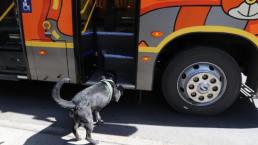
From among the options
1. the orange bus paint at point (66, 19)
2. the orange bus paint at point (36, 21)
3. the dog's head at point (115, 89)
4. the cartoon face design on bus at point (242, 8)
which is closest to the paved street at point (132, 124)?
the dog's head at point (115, 89)

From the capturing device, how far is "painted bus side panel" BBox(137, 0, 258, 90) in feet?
12.1

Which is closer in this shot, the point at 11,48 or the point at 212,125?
the point at 212,125

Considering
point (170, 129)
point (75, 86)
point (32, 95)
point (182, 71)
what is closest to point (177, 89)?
point (182, 71)

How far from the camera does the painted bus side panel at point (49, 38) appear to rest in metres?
4.18

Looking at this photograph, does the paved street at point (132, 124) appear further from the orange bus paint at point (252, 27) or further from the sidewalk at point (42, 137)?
the orange bus paint at point (252, 27)

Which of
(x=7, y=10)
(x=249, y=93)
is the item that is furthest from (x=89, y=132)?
(x=7, y=10)

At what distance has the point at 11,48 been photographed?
495 cm

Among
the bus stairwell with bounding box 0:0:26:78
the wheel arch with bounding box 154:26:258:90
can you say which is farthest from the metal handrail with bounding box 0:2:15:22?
the wheel arch with bounding box 154:26:258:90

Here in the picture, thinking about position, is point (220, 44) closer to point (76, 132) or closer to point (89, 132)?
point (89, 132)

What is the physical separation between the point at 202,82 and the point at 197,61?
294 millimetres

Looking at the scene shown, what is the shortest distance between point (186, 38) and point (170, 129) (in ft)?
4.11

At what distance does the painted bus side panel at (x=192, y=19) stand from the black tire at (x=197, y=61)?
372 mm

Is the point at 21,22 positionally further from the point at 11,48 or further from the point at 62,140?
the point at 62,140

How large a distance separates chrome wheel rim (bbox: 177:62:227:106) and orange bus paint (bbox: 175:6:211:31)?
608 millimetres
